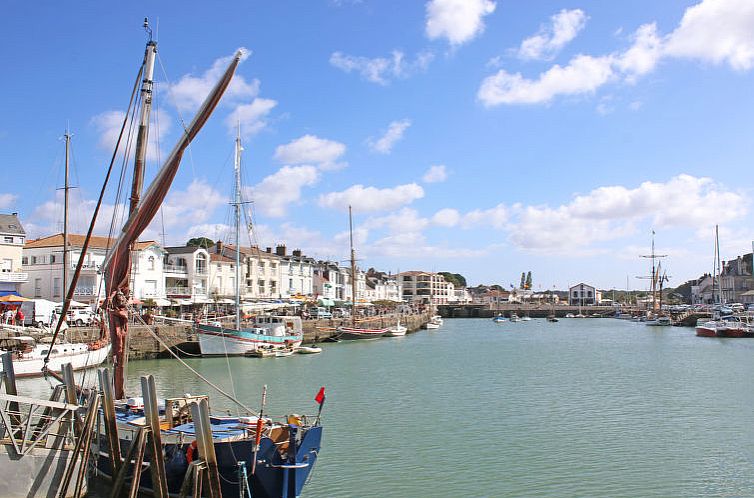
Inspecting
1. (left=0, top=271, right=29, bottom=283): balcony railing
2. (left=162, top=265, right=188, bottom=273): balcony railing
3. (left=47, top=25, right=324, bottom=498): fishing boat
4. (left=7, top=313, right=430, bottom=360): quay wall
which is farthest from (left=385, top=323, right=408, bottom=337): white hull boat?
(left=47, top=25, right=324, bottom=498): fishing boat

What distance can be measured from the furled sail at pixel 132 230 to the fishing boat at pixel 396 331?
66.5 meters

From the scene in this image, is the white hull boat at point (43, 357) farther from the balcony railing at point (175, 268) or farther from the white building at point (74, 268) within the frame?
the balcony railing at point (175, 268)

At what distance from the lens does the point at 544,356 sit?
188 feet

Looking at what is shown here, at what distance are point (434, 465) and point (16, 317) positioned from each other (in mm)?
41665

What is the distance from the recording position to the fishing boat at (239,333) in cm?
5288

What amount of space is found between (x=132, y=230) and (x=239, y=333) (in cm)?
3617

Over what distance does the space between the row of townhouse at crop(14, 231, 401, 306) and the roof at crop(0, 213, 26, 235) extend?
6.12ft

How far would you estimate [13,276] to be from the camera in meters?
63.1

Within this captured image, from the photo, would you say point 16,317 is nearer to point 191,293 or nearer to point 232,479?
point 191,293

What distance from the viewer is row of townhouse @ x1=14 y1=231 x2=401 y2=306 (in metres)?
64.5

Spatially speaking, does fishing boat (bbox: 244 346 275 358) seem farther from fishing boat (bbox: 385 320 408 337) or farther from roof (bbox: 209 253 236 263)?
fishing boat (bbox: 385 320 408 337)

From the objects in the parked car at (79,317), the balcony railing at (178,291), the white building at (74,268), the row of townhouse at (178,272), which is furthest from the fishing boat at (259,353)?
the balcony railing at (178,291)

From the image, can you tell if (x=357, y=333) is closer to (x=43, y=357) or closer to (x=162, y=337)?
(x=162, y=337)

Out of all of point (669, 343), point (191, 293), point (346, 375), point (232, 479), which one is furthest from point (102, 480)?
point (669, 343)
